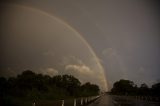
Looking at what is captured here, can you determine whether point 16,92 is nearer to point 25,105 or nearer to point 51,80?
point 25,105

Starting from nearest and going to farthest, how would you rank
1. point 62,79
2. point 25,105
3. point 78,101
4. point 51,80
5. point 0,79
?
point 25,105 → point 78,101 → point 0,79 → point 51,80 → point 62,79

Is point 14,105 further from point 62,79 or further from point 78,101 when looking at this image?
point 62,79

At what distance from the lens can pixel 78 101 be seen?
38438 millimetres

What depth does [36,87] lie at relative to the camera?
63.2 meters

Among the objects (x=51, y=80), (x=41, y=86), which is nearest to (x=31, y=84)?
(x=41, y=86)

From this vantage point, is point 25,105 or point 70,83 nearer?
point 25,105

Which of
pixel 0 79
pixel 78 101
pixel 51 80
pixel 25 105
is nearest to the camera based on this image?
pixel 25 105

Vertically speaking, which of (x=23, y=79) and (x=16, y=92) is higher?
(x=23, y=79)

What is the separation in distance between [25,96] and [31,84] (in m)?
26.1

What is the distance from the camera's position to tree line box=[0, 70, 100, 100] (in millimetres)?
42969

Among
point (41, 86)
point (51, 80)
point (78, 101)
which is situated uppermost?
point (51, 80)

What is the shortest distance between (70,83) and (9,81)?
3328 cm

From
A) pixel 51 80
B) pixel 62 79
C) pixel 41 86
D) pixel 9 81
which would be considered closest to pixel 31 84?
pixel 41 86

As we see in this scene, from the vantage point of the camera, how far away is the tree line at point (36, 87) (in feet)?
141
